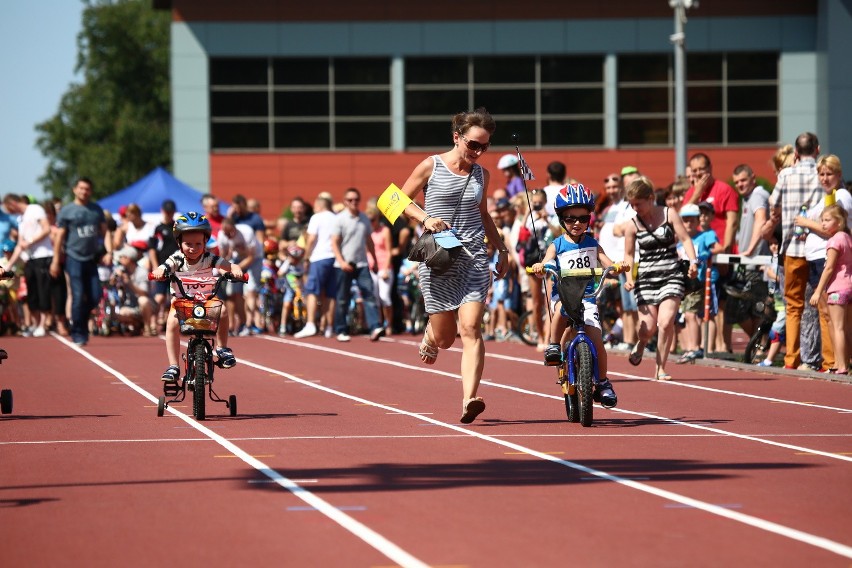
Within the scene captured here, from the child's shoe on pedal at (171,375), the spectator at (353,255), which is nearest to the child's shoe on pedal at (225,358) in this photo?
the child's shoe on pedal at (171,375)

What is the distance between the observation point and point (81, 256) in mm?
24609

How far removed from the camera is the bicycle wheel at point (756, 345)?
19.2 meters

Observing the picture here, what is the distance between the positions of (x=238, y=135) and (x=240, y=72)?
2005mm

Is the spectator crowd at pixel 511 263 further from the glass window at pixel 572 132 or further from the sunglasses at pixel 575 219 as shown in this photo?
the glass window at pixel 572 132

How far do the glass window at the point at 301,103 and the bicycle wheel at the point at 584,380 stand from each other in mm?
43093

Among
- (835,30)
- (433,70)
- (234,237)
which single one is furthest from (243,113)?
(234,237)

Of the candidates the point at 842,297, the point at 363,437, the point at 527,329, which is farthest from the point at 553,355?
the point at 527,329

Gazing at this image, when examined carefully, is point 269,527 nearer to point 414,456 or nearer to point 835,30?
point 414,456

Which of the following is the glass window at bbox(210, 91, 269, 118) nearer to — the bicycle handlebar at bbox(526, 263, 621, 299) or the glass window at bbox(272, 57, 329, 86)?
the glass window at bbox(272, 57, 329, 86)

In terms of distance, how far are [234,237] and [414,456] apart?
16084mm

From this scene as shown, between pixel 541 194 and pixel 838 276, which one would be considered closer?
pixel 838 276

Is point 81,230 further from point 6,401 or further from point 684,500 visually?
point 684,500

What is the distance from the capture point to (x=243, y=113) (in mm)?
55375

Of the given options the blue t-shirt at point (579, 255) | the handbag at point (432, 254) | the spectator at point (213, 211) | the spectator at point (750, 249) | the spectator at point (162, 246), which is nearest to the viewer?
the handbag at point (432, 254)
